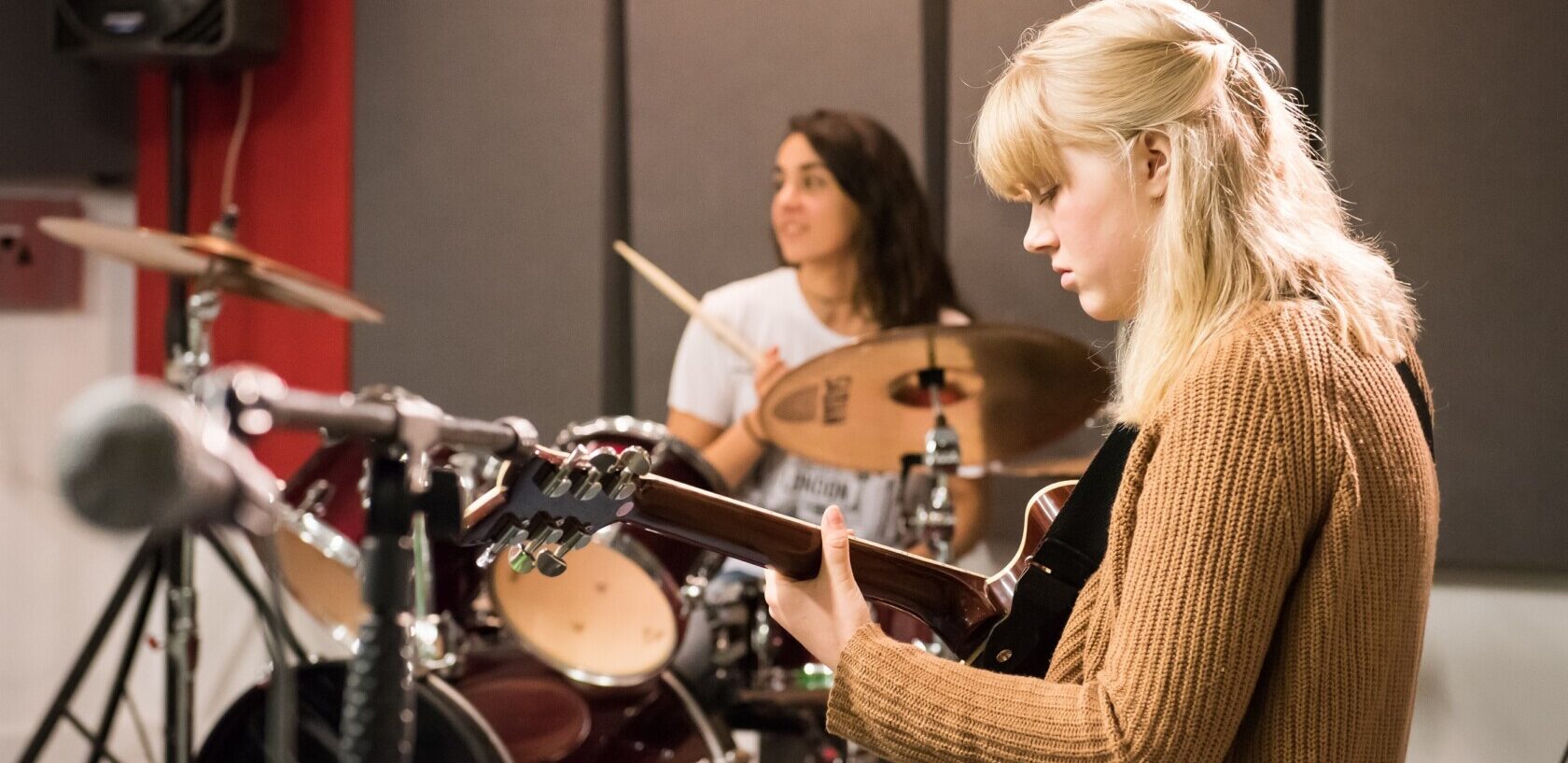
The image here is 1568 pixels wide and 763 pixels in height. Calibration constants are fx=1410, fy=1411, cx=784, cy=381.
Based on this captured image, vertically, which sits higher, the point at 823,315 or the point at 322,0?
the point at 322,0

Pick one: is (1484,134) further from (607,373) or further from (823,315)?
(607,373)

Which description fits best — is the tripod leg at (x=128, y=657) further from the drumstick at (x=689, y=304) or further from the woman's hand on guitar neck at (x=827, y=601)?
the drumstick at (x=689, y=304)

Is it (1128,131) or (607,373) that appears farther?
(607,373)

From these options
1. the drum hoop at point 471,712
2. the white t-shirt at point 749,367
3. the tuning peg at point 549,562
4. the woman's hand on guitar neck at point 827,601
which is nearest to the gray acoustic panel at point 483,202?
the white t-shirt at point 749,367

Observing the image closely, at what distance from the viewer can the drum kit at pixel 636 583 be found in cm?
206

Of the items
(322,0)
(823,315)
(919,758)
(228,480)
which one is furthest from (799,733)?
(322,0)

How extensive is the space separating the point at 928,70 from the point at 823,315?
0.55 m

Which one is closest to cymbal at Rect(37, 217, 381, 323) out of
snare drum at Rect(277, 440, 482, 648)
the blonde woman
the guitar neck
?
snare drum at Rect(277, 440, 482, 648)

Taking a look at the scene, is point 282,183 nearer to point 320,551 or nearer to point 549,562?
point 320,551

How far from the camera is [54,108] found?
3.35 metres

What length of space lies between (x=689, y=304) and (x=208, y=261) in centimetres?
90

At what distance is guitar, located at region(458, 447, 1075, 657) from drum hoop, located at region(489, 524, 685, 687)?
0.74 metres

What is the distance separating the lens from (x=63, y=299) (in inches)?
134

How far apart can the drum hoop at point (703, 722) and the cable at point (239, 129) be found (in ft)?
6.06
